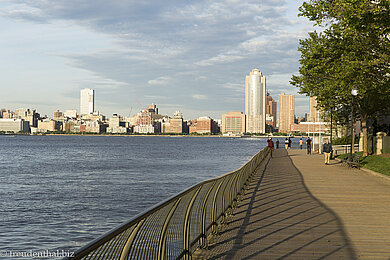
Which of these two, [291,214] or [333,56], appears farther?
[333,56]

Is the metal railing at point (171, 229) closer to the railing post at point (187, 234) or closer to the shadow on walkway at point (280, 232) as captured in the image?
the railing post at point (187, 234)

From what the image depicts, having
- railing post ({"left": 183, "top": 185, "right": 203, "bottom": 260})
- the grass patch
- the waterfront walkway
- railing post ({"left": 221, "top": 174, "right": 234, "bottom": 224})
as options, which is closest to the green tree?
the grass patch

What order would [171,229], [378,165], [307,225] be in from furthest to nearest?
[378,165] < [307,225] < [171,229]

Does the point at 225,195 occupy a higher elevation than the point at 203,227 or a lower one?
higher

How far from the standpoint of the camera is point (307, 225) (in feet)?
37.2

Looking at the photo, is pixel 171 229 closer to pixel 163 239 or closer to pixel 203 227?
pixel 163 239

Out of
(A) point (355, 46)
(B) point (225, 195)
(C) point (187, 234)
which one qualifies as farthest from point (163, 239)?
(A) point (355, 46)

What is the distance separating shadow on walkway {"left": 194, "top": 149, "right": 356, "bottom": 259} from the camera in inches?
333

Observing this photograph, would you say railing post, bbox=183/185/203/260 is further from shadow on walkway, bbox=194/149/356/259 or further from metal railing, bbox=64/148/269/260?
shadow on walkway, bbox=194/149/356/259

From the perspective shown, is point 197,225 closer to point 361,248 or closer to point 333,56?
point 361,248

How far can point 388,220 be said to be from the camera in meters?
12.3

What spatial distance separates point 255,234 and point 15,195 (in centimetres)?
2707

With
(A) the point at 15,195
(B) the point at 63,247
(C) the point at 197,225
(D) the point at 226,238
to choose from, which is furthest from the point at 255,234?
(A) the point at 15,195

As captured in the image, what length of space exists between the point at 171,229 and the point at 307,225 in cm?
559
